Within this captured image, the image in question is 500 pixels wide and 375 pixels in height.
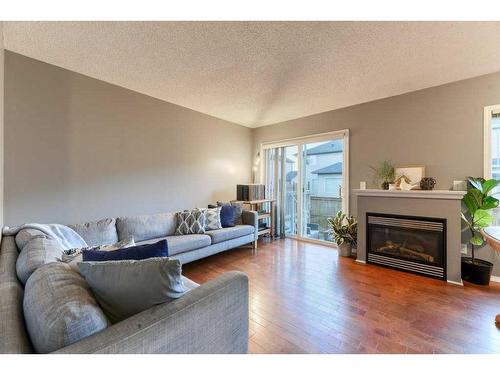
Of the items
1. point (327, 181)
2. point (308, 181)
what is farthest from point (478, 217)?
point (308, 181)

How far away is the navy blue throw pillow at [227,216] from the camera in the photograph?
356cm

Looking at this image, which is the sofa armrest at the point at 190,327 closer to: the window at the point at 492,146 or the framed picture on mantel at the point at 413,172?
the framed picture on mantel at the point at 413,172

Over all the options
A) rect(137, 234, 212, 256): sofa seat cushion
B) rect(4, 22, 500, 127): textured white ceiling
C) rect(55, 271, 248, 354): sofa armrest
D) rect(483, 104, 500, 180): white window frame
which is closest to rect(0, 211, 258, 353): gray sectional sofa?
rect(55, 271, 248, 354): sofa armrest

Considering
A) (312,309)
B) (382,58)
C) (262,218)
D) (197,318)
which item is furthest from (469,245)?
(197,318)

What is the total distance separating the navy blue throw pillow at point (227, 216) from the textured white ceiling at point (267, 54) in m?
1.83

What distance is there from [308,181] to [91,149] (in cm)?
356

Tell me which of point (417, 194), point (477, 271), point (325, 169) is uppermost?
point (325, 169)

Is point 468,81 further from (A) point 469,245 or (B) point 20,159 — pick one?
(B) point 20,159

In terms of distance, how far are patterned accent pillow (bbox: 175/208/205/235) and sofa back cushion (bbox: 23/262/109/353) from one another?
7.09 ft

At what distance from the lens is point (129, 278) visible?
2.95ft

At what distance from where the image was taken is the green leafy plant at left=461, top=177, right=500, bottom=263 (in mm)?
2367

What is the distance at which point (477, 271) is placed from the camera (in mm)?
2398

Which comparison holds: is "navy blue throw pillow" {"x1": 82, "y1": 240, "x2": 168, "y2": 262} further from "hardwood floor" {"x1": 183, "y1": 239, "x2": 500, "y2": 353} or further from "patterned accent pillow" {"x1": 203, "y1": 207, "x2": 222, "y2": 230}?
"patterned accent pillow" {"x1": 203, "y1": 207, "x2": 222, "y2": 230}

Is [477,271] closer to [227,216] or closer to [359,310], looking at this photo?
[359,310]
